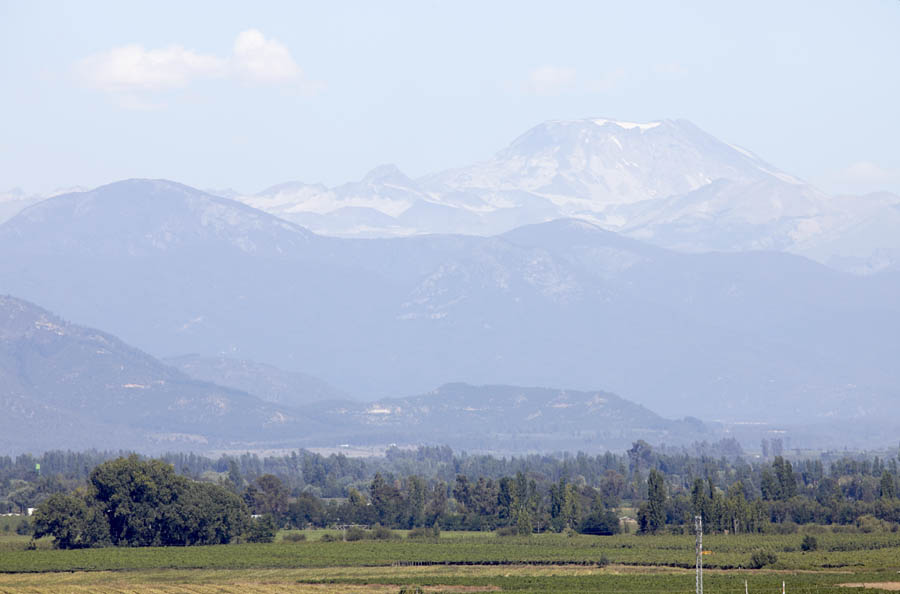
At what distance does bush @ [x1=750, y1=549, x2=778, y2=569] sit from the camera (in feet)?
475

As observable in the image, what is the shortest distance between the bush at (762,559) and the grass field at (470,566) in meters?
1.16

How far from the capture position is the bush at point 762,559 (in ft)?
475

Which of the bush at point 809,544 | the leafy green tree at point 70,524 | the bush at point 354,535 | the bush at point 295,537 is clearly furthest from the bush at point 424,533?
the bush at point 809,544

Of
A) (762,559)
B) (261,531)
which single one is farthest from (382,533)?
(762,559)

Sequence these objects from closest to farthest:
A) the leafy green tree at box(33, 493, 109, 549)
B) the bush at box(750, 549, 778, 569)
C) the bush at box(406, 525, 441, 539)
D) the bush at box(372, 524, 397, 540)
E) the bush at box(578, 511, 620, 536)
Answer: the bush at box(750, 549, 778, 569), the leafy green tree at box(33, 493, 109, 549), the bush at box(372, 524, 397, 540), the bush at box(578, 511, 620, 536), the bush at box(406, 525, 441, 539)

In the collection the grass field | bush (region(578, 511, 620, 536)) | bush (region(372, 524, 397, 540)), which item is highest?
bush (region(578, 511, 620, 536))

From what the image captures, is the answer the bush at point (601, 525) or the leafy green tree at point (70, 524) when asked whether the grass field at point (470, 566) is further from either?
the bush at point (601, 525)

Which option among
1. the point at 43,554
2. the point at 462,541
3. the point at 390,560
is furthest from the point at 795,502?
the point at 43,554

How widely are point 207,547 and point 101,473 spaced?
1563 centimetres

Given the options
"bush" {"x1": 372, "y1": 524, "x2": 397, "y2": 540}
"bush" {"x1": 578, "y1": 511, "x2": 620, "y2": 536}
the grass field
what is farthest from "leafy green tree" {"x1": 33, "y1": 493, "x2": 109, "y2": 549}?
"bush" {"x1": 578, "y1": 511, "x2": 620, "y2": 536}

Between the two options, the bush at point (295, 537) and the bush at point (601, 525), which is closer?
the bush at point (295, 537)

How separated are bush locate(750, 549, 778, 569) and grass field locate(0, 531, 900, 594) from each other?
3.79 feet

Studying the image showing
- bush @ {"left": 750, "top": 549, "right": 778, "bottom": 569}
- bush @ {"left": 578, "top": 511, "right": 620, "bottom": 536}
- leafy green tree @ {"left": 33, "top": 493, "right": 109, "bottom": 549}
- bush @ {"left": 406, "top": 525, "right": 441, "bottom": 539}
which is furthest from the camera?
bush @ {"left": 406, "top": 525, "right": 441, "bottom": 539}

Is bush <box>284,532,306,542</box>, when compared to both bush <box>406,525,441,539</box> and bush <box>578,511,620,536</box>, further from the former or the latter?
bush <box>578,511,620,536</box>
